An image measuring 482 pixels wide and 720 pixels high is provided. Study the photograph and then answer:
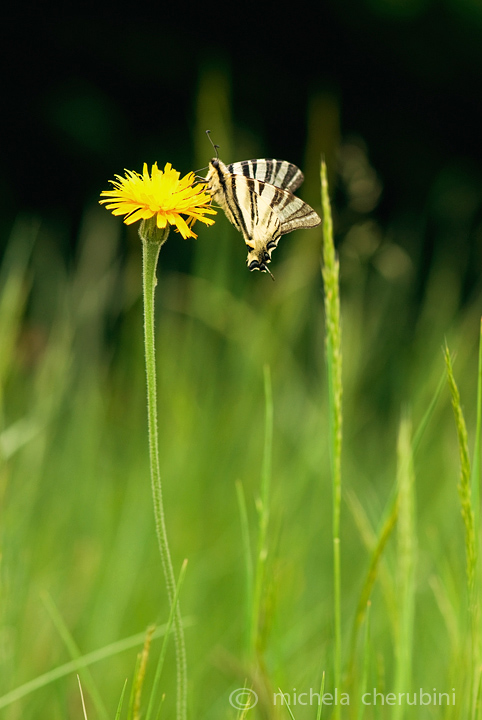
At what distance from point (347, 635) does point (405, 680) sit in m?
0.53

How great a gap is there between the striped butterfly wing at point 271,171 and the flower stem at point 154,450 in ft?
0.42

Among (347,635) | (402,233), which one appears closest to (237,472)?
(347,635)

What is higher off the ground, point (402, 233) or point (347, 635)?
point (402, 233)

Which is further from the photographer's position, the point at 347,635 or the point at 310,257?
the point at 310,257

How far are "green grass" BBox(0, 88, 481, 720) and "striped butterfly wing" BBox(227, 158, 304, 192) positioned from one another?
4.6 inches

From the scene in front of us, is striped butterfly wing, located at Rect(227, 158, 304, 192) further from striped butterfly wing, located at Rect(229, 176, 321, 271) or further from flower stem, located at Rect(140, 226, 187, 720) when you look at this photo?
flower stem, located at Rect(140, 226, 187, 720)

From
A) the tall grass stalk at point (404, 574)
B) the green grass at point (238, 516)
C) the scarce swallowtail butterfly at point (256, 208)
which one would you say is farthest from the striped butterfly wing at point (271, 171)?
the tall grass stalk at point (404, 574)

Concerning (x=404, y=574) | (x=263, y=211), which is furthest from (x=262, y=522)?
(x=263, y=211)

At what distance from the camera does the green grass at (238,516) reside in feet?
1.81

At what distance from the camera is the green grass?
55 cm

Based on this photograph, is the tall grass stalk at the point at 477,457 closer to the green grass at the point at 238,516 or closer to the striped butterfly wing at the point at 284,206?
the green grass at the point at 238,516

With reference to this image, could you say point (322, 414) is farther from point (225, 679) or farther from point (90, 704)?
point (90, 704)

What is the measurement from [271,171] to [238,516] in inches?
33.3

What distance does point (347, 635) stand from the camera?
3.37 ft
